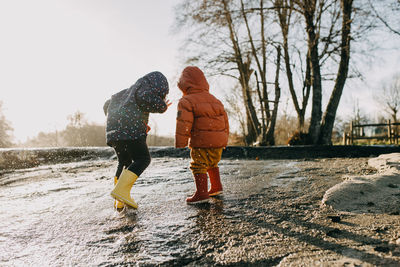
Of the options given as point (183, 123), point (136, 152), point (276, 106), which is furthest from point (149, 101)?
point (276, 106)

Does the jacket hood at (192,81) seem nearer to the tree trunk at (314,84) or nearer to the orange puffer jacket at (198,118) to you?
the orange puffer jacket at (198,118)

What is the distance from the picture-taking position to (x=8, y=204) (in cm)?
309

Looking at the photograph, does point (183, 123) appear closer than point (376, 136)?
Yes

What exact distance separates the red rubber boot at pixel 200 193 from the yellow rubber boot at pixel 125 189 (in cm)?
56

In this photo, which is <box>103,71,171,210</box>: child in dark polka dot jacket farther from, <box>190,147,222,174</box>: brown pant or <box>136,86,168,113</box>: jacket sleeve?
<box>190,147,222,174</box>: brown pant

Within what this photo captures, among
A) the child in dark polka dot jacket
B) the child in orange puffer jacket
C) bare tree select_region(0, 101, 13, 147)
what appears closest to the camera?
the child in dark polka dot jacket

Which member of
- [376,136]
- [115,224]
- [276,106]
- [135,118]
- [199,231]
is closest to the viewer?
[199,231]

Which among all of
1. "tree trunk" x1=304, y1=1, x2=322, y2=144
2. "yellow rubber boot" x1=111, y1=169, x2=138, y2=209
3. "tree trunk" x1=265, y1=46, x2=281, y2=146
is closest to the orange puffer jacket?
"yellow rubber boot" x1=111, y1=169, x2=138, y2=209

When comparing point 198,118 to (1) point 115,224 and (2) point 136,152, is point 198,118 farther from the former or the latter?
(1) point 115,224

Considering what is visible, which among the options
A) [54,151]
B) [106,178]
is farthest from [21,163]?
[106,178]

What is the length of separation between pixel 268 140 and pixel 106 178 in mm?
8307

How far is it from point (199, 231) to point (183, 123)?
1.22 metres

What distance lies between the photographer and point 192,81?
315 centimetres

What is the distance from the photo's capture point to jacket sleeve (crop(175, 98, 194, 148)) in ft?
9.42
